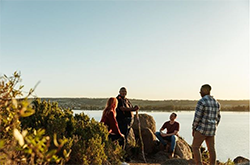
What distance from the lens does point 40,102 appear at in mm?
7141

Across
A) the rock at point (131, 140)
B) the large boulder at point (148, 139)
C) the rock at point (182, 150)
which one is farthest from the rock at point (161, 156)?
the rock at point (131, 140)

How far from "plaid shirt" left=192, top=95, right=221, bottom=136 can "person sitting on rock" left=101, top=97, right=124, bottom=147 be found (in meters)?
1.96

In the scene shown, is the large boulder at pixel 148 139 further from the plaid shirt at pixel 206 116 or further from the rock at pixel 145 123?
the plaid shirt at pixel 206 116

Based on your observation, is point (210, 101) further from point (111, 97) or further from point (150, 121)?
point (150, 121)

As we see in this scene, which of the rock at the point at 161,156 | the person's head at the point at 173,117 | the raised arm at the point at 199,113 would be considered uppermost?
the raised arm at the point at 199,113

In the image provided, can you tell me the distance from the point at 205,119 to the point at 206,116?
7cm

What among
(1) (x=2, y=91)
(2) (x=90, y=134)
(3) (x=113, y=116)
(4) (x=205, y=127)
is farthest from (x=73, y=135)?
(4) (x=205, y=127)

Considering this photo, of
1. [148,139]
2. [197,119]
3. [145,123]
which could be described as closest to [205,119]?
[197,119]

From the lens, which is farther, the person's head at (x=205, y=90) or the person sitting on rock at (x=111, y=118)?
the person sitting on rock at (x=111, y=118)

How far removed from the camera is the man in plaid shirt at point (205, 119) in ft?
22.6

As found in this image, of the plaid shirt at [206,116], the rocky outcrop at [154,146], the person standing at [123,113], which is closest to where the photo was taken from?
the plaid shirt at [206,116]

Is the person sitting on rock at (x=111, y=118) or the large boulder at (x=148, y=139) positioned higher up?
the person sitting on rock at (x=111, y=118)

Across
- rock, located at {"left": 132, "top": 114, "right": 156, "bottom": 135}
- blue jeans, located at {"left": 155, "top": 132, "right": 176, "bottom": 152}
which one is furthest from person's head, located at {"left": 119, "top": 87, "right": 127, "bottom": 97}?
rock, located at {"left": 132, "top": 114, "right": 156, "bottom": 135}

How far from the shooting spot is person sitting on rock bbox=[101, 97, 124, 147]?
294 inches
